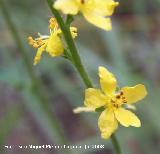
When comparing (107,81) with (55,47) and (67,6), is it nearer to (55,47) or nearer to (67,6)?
(55,47)

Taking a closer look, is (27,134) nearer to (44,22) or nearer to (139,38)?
(44,22)

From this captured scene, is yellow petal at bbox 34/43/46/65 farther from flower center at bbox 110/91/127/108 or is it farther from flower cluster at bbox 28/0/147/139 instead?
flower center at bbox 110/91/127/108

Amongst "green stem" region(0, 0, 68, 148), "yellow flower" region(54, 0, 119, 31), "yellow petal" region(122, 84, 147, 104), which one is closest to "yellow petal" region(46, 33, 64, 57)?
"yellow flower" region(54, 0, 119, 31)

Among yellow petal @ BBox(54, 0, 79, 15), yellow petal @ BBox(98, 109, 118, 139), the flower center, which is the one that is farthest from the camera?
the flower center

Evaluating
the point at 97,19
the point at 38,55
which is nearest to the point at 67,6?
the point at 97,19

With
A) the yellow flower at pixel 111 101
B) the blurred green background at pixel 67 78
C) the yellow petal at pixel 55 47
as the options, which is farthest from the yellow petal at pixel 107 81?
the blurred green background at pixel 67 78

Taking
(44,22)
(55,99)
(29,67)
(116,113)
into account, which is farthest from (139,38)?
(116,113)

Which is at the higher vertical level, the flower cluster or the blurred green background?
the blurred green background
